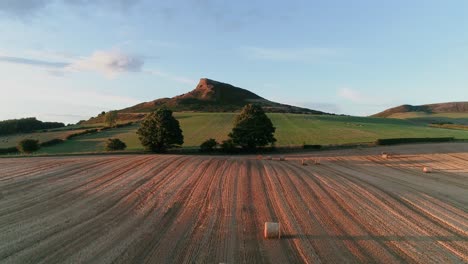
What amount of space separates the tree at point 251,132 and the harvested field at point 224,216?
2717 cm

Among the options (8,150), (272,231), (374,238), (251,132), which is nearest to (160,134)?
(251,132)

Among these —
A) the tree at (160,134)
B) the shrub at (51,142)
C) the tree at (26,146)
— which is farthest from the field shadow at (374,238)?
the shrub at (51,142)

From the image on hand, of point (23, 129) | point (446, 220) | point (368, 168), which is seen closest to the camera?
point (446, 220)

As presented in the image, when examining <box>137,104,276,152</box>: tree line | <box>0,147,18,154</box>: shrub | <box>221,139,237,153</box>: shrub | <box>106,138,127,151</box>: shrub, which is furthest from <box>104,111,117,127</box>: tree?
<box>221,139,237,153</box>: shrub

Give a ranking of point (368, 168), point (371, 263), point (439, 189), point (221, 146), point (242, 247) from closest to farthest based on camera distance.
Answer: point (371, 263) < point (242, 247) < point (439, 189) < point (368, 168) < point (221, 146)

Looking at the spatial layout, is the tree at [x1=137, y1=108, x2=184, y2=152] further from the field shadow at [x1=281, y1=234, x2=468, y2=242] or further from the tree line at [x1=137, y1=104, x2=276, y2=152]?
the field shadow at [x1=281, y1=234, x2=468, y2=242]

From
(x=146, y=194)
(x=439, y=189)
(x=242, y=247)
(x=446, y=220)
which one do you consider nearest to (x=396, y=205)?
(x=446, y=220)

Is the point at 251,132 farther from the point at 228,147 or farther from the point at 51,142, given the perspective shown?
the point at 51,142

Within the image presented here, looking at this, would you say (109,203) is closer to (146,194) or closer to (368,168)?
(146,194)

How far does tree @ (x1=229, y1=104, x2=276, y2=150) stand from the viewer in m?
60.7

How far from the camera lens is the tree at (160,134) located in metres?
58.8

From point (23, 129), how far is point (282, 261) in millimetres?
97037

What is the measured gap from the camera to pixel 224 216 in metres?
18.2

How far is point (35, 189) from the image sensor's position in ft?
81.4
